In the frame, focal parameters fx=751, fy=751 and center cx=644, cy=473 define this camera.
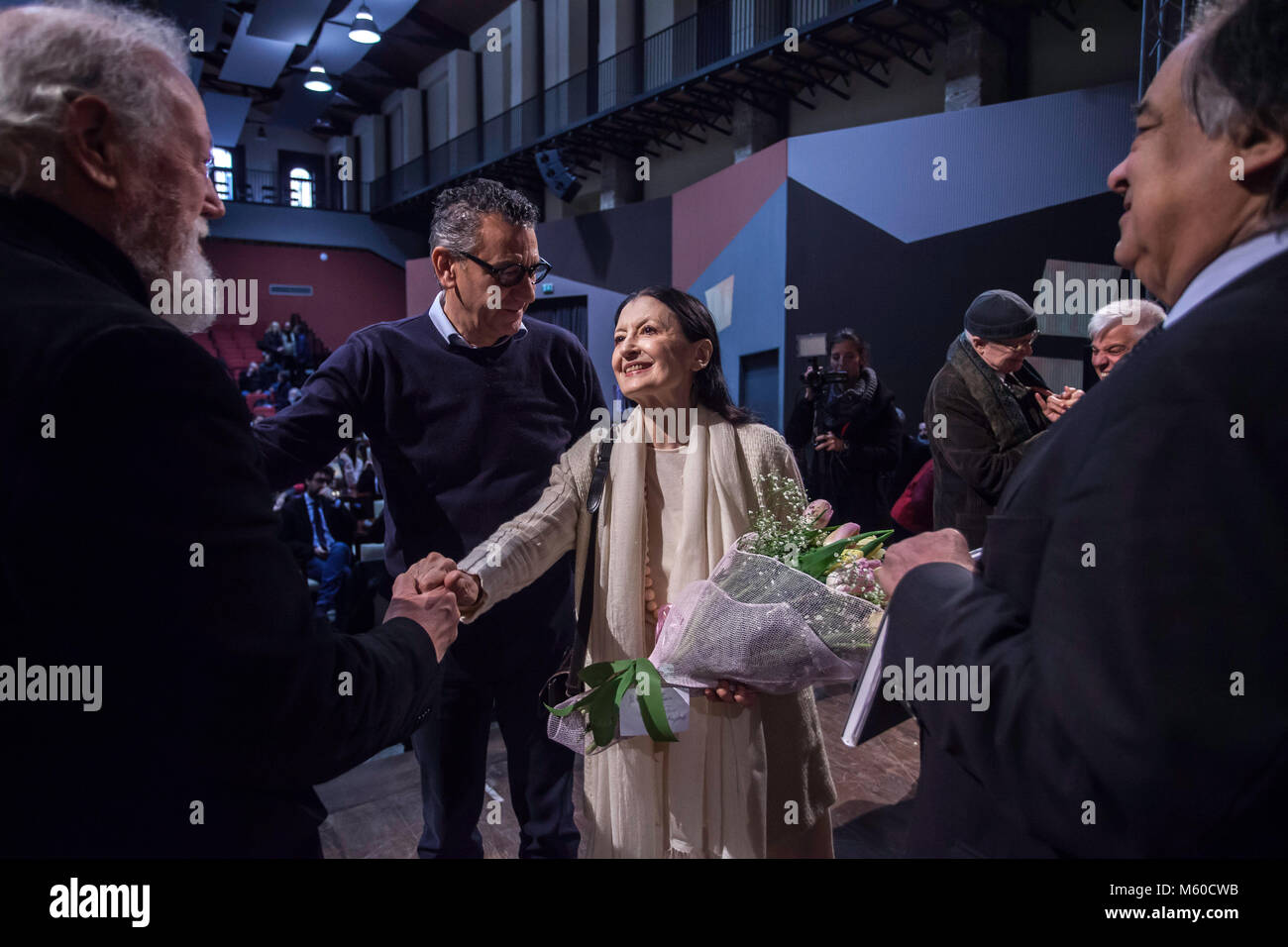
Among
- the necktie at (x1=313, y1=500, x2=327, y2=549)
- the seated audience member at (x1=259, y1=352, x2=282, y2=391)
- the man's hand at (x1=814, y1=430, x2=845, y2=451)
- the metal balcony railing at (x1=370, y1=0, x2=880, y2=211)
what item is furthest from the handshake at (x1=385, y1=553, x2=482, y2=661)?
the metal balcony railing at (x1=370, y1=0, x2=880, y2=211)

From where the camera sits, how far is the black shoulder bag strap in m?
1.74

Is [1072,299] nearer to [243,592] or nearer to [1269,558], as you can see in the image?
[1269,558]

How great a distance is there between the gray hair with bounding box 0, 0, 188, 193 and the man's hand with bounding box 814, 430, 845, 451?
2738 millimetres

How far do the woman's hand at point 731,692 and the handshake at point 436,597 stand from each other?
53 centimetres

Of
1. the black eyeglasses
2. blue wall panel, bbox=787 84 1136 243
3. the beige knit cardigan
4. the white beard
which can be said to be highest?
blue wall panel, bbox=787 84 1136 243

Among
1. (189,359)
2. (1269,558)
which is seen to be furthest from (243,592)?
(1269,558)

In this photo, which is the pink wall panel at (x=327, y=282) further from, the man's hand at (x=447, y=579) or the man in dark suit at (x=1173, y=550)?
the man in dark suit at (x=1173, y=550)

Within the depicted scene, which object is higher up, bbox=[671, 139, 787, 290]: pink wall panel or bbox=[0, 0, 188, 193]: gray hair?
bbox=[671, 139, 787, 290]: pink wall panel

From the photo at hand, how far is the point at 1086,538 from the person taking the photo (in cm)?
75

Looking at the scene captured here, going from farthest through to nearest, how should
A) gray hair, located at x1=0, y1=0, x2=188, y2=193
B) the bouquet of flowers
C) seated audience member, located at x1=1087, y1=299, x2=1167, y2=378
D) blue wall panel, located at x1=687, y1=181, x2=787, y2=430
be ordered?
1. blue wall panel, located at x1=687, y1=181, x2=787, y2=430
2. seated audience member, located at x1=1087, y1=299, x2=1167, y2=378
3. the bouquet of flowers
4. gray hair, located at x1=0, y1=0, x2=188, y2=193

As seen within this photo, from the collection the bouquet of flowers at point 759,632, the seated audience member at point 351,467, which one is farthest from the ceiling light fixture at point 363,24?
the bouquet of flowers at point 759,632

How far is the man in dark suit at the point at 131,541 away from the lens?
789 millimetres

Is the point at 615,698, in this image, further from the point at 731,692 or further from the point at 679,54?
the point at 679,54

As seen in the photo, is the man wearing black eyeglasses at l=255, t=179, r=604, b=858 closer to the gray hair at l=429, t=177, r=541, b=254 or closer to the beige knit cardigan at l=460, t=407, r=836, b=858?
the gray hair at l=429, t=177, r=541, b=254
